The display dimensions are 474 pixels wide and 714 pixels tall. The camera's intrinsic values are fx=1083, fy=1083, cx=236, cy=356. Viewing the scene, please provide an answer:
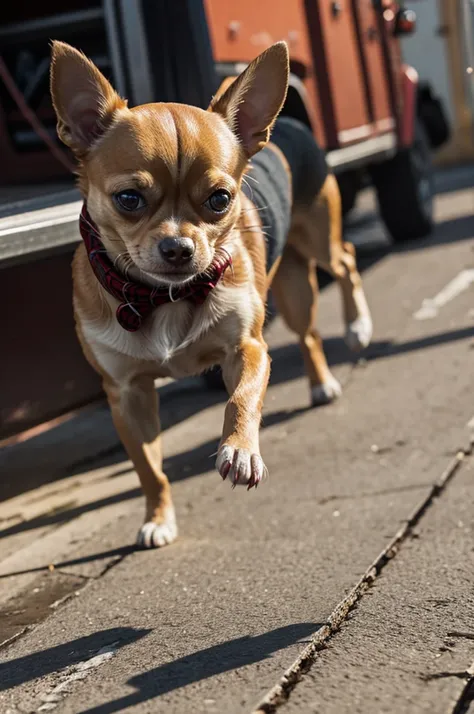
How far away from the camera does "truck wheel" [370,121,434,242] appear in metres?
8.72

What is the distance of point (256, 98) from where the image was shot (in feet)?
11.2

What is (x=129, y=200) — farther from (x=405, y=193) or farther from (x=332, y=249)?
(x=405, y=193)

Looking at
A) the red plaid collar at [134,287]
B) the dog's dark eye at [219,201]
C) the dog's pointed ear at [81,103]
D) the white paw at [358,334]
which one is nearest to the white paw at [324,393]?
the white paw at [358,334]

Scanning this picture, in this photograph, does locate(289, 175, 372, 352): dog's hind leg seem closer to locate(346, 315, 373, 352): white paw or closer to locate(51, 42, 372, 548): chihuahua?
locate(346, 315, 373, 352): white paw

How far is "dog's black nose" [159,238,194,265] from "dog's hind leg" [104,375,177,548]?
75 cm

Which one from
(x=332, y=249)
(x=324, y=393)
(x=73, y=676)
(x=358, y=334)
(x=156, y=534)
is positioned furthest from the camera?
(x=358, y=334)

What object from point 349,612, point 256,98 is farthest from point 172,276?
point 349,612

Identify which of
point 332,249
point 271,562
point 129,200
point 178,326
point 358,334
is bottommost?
point 358,334

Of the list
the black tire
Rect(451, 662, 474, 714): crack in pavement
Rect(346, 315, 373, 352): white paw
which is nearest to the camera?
Rect(451, 662, 474, 714): crack in pavement

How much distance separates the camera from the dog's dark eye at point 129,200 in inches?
119

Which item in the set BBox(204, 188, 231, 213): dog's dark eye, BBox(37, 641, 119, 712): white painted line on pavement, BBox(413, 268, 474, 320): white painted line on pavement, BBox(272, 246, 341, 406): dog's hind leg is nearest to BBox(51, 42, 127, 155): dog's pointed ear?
BBox(204, 188, 231, 213): dog's dark eye

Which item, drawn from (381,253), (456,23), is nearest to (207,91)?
(381,253)

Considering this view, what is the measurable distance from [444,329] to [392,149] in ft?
7.58

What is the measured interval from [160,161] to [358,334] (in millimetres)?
2641
